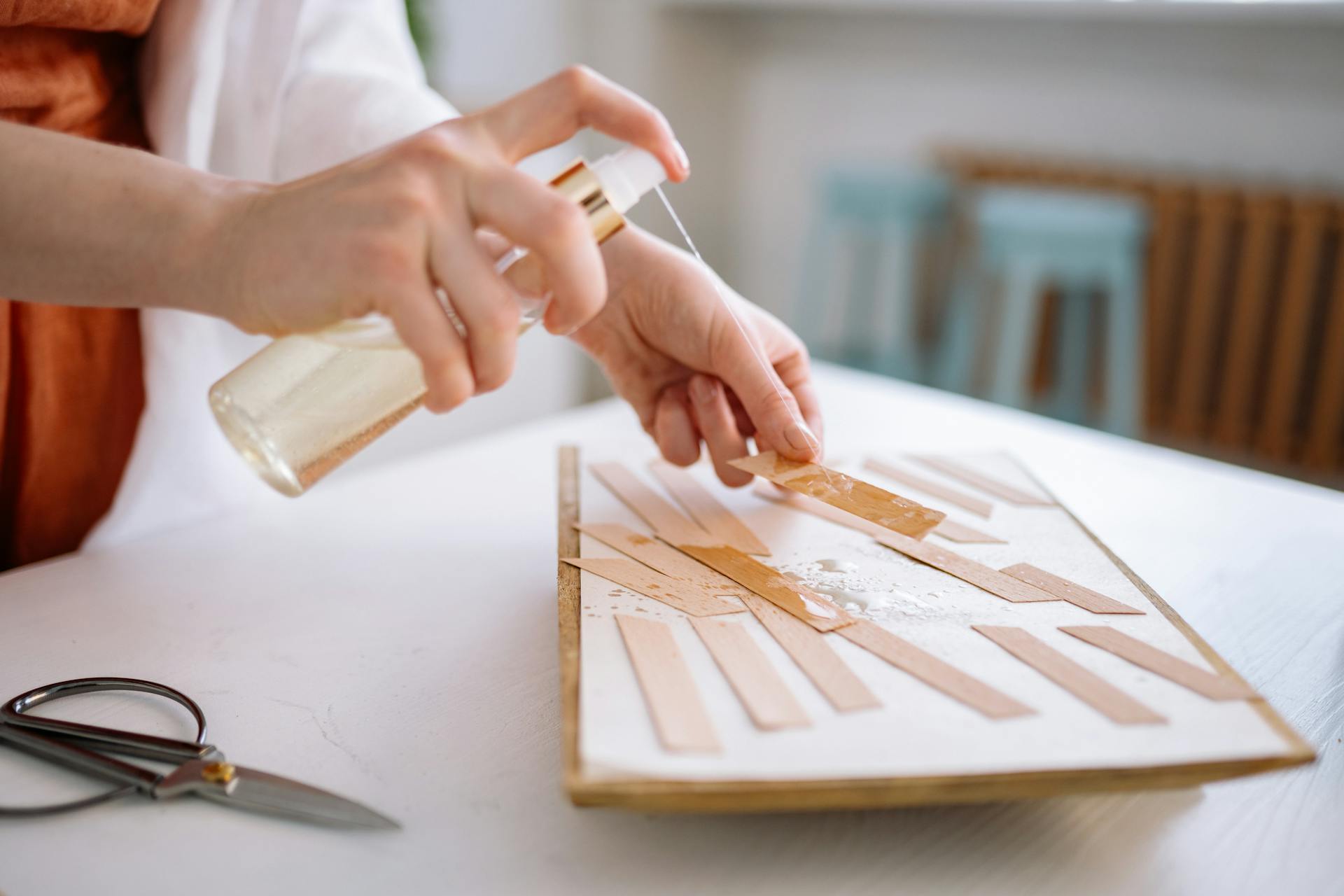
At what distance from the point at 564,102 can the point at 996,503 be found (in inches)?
15.2

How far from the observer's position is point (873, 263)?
3.02 metres

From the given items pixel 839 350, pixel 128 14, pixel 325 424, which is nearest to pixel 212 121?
pixel 128 14

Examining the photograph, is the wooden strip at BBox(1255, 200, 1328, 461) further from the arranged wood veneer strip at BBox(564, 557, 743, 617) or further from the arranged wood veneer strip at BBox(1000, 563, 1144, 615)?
the arranged wood veneer strip at BBox(564, 557, 743, 617)

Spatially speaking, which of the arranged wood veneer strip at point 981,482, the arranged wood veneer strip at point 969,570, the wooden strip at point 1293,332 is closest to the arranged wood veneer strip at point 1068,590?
→ the arranged wood veneer strip at point 969,570

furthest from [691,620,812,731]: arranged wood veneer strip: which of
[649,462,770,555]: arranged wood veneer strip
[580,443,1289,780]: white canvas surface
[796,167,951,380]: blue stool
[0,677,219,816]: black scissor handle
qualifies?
[796,167,951,380]: blue stool

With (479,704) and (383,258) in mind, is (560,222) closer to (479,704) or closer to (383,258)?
(383,258)

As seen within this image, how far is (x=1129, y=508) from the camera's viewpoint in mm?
788

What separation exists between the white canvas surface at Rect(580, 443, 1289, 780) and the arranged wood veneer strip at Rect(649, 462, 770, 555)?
0.02 m

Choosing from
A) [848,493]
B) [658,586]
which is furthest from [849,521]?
[658,586]

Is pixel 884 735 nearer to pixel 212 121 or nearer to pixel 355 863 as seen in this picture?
pixel 355 863

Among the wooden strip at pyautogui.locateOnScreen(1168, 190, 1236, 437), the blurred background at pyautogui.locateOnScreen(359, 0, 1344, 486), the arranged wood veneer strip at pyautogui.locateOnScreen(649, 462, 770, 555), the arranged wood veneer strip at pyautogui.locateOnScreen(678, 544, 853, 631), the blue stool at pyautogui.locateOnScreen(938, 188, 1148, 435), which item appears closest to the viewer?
the arranged wood veneer strip at pyautogui.locateOnScreen(678, 544, 853, 631)

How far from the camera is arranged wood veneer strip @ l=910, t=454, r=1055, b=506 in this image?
69 cm

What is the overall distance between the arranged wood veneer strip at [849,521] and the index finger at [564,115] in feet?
0.89

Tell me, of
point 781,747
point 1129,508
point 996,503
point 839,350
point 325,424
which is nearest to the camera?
point 781,747
